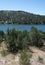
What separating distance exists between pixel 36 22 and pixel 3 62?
10961 centimetres

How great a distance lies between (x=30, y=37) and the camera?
14336 mm

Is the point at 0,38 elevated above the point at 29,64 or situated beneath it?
situated beneath

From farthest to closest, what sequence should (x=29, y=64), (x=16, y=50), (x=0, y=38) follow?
(x=0, y=38)
(x=16, y=50)
(x=29, y=64)

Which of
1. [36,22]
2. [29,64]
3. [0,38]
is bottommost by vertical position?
[36,22]

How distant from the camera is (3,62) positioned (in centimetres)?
983

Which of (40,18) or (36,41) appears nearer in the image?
(36,41)

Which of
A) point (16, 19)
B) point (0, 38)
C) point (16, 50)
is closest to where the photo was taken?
point (16, 50)

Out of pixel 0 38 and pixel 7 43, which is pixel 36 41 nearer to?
pixel 7 43

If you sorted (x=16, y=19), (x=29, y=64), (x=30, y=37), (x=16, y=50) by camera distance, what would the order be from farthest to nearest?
(x=16, y=19) → (x=30, y=37) → (x=16, y=50) → (x=29, y=64)

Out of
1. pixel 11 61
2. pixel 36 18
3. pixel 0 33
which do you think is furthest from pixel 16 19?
pixel 11 61

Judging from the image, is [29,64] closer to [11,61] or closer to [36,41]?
[11,61]

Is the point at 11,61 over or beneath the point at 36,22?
over

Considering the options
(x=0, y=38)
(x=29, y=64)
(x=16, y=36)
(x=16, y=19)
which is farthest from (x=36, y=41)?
(x=16, y=19)

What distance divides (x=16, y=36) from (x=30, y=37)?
4.72ft
